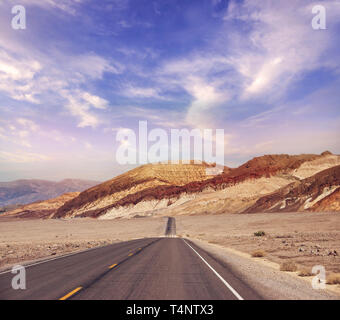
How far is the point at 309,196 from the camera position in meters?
78.2

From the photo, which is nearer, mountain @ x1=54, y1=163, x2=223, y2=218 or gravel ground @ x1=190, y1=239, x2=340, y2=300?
gravel ground @ x1=190, y1=239, x2=340, y2=300

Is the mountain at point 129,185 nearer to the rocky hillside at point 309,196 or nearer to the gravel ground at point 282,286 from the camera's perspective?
the rocky hillside at point 309,196

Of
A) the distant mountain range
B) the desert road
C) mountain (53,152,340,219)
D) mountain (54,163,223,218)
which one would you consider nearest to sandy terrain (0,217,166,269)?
the desert road

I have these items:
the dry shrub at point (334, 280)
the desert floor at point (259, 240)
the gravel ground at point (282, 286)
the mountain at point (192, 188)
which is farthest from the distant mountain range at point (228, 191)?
the dry shrub at point (334, 280)

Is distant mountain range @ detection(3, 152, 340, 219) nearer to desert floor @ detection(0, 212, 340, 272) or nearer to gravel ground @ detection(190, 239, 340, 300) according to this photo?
desert floor @ detection(0, 212, 340, 272)

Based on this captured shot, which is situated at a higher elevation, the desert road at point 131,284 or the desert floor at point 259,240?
the desert road at point 131,284

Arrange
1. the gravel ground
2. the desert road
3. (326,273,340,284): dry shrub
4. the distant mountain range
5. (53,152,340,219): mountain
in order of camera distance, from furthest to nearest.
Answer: (53,152,340,219): mountain < the distant mountain range < (326,273,340,284): dry shrub < the gravel ground < the desert road

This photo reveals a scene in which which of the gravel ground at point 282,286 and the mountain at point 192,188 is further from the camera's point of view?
the mountain at point 192,188

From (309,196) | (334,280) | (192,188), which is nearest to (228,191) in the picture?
(192,188)

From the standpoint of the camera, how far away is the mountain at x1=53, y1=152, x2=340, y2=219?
11012 cm

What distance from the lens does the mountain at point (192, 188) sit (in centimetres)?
11012
